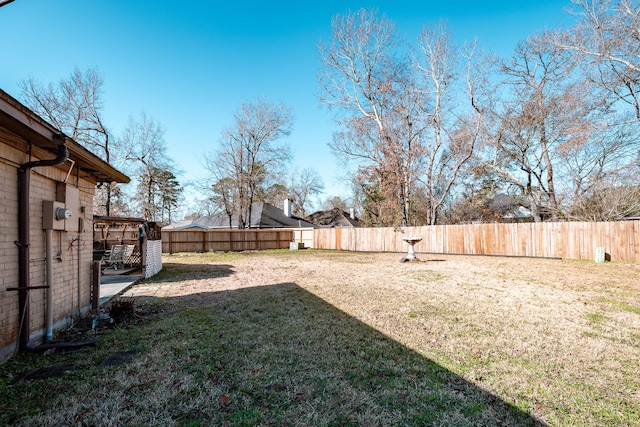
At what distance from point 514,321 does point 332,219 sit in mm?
32953

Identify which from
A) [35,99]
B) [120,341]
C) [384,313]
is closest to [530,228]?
[384,313]

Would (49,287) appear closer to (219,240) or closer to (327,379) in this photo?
(327,379)

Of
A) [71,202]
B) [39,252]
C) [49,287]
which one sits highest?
[71,202]

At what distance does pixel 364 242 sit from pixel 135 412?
17.5m

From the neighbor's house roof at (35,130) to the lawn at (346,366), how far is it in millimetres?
1969

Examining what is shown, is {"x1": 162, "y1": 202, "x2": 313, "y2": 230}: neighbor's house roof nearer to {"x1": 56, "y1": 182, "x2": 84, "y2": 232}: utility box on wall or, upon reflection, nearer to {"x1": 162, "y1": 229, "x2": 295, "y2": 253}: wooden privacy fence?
{"x1": 162, "y1": 229, "x2": 295, "y2": 253}: wooden privacy fence

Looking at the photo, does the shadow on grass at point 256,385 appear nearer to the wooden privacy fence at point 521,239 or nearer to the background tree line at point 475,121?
the wooden privacy fence at point 521,239

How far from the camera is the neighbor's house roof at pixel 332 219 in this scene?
116 ft

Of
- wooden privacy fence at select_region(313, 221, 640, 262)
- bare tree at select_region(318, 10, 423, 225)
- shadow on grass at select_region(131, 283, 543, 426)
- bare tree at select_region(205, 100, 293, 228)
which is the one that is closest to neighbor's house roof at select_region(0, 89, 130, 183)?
shadow on grass at select_region(131, 283, 543, 426)

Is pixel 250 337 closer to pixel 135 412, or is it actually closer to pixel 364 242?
pixel 135 412

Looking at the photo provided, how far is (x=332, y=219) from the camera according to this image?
121 ft

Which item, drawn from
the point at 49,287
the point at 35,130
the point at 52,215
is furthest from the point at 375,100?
the point at 49,287

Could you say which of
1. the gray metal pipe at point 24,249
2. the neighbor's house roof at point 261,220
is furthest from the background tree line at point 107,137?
the gray metal pipe at point 24,249

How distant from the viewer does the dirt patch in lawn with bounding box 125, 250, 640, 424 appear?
2.24 metres
